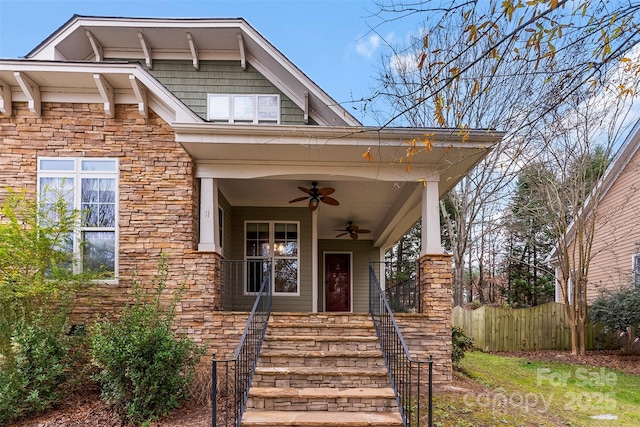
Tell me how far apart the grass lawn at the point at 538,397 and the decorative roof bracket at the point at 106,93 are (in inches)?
257

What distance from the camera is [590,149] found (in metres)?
12.6

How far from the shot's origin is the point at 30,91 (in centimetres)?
688

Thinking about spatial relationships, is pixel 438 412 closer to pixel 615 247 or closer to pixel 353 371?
pixel 353 371

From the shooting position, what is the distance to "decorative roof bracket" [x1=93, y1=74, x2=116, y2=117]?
6.80 m

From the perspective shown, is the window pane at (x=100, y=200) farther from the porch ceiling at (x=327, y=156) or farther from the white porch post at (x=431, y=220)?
the white porch post at (x=431, y=220)

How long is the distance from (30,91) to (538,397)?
372 inches

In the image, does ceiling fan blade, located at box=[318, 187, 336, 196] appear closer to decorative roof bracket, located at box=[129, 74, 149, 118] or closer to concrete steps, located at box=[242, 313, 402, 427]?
concrete steps, located at box=[242, 313, 402, 427]

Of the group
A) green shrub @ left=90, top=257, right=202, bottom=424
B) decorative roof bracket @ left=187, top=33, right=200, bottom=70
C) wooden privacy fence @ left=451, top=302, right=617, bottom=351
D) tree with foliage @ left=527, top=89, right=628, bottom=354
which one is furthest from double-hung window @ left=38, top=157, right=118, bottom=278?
wooden privacy fence @ left=451, top=302, right=617, bottom=351

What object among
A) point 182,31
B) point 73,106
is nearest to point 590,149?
point 182,31

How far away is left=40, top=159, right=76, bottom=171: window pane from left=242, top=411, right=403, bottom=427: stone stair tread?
4.86 metres

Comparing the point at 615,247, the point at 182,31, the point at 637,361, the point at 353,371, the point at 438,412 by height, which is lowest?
the point at 637,361

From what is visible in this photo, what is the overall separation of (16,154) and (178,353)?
4.34 m

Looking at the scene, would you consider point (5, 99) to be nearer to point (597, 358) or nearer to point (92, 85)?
point (92, 85)

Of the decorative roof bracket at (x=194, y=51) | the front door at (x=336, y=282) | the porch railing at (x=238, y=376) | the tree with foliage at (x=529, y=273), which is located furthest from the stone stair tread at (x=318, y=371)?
the tree with foliage at (x=529, y=273)
